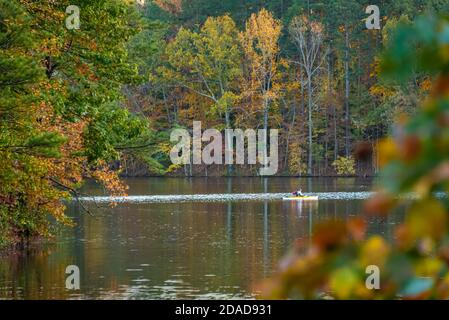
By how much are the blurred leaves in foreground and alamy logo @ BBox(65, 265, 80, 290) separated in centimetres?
2060

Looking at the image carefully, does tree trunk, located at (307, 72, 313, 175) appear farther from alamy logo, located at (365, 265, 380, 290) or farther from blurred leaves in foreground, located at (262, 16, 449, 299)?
blurred leaves in foreground, located at (262, 16, 449, 299)

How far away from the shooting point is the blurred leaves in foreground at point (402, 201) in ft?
6.05

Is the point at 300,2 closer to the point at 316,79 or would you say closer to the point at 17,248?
the point at 316,79

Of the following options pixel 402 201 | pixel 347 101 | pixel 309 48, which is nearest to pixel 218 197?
pixel 347 101

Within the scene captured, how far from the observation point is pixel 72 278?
23156 mm

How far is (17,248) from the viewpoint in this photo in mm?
27375

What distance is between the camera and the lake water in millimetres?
22266

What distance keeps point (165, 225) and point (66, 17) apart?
16.5m

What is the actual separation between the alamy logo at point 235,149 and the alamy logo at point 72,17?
56449 millimetres

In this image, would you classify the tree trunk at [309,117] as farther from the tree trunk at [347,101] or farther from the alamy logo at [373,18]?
the alamy logo at [373,18]

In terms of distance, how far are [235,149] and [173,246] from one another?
5350 cm

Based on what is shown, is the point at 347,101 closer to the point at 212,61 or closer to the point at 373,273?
the point at 212,61

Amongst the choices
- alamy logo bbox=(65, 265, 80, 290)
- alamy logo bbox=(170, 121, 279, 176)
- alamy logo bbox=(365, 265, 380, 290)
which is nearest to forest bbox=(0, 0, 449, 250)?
alamy logo bbox=(170, 121, 279, 176)
